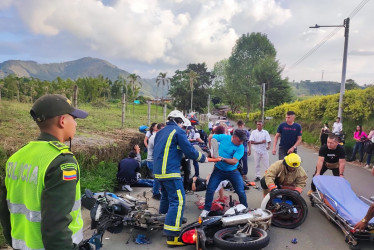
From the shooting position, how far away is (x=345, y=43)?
46.5 feet

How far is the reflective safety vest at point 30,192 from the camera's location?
163 cm

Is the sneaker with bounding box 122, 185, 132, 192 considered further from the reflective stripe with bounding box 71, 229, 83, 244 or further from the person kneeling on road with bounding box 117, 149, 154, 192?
the reflective stripe with bounding box 71, 229, 83, 244

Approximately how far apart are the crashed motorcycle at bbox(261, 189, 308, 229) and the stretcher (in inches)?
17.3

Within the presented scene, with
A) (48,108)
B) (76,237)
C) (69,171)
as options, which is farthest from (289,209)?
(48,108)

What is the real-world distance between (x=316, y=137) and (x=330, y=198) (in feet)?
45.5

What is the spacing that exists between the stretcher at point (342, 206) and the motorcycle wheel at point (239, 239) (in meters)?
1.34

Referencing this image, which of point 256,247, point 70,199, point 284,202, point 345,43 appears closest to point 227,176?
point 284,202

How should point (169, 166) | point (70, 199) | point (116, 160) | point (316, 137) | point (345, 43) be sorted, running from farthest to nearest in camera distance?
point (316, 137)
point (345, 43)
point (116, 160)
point (169, 166)
point (70, 199)

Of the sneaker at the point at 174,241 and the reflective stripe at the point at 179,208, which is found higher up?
the reflective stripe at the point at 179,208

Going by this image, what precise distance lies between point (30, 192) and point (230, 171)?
3985 mm

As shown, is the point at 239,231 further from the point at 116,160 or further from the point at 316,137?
the point at 316,137

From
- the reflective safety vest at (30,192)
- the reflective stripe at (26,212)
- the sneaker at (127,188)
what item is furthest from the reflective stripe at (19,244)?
the sneaker at (127,188)

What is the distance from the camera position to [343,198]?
4.93m

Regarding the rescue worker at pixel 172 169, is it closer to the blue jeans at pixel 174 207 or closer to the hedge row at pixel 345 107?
the blue jeans at pixel 174 207
